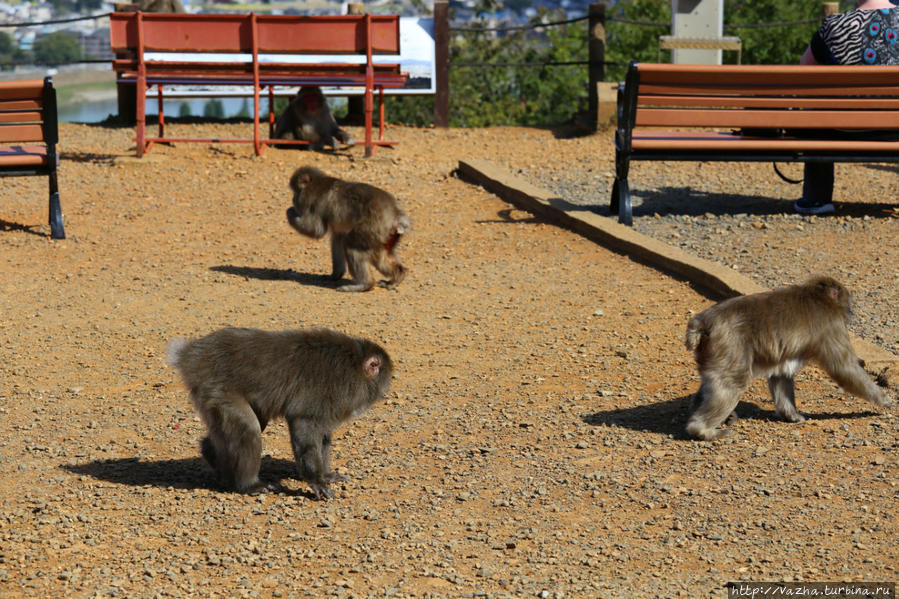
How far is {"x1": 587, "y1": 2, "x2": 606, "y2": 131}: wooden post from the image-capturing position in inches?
541

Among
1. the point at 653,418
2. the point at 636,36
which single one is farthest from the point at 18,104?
the point at 636,36

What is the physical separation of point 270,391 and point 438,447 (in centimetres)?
92

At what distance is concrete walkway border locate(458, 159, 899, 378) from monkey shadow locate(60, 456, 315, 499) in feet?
9.51

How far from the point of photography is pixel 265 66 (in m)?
12.7

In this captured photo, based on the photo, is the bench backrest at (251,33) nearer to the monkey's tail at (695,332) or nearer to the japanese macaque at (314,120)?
the japanese macaque at (314,120)

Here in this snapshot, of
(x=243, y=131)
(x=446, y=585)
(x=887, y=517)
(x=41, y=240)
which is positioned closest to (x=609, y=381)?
(x=887, y=517)

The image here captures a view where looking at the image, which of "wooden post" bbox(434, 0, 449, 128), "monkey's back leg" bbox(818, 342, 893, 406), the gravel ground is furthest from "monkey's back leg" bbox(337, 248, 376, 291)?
"wooden post" bbox(434, 0, 449, 128)

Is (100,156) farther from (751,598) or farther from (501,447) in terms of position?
(751,598)

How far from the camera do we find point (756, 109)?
8.79 metres

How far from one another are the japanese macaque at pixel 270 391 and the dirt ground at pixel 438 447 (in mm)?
163

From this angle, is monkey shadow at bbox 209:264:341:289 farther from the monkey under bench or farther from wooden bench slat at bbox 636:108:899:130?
the monkey under bench

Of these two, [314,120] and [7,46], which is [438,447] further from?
[7,46]

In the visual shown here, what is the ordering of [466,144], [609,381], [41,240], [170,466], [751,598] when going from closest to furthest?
[751,598] → [170,466] → [609,381] → [41,240] → [466,144]

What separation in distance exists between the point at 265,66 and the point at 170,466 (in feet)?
27.6
